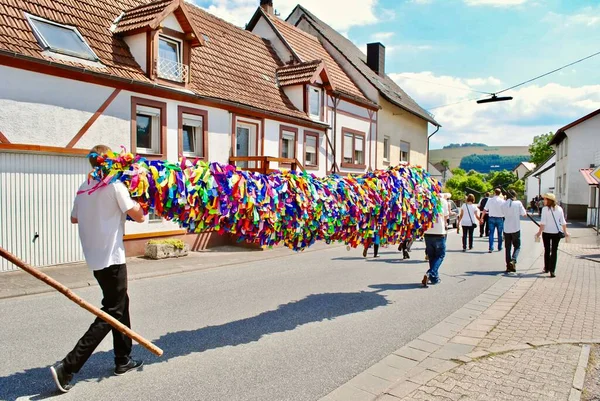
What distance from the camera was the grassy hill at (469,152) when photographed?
17875 cm

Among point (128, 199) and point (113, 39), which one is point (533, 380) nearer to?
point (128, 199)

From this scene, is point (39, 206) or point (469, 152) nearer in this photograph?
point (39, 206)

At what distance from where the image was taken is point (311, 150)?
18.7 metres

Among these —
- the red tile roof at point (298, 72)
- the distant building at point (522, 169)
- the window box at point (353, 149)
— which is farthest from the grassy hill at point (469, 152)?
the red tile roof at point (298, 72)

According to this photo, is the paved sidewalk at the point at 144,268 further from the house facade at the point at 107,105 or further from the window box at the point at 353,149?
the window box at the point at 353,149

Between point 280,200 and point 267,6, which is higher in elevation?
point 267,6

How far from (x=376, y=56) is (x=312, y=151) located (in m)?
12.4

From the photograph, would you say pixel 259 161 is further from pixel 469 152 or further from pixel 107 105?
pixel 469 152

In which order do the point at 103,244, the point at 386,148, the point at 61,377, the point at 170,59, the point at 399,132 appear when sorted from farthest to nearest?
the point at 399,132
the point at 386,148
the point at 170,59
the point at 103,244
the point at 61,377

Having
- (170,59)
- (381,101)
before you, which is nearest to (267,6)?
(381,101)

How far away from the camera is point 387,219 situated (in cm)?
648

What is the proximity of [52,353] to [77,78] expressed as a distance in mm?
7661

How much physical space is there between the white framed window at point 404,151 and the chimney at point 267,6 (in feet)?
33.9

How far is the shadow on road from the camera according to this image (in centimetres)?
392
